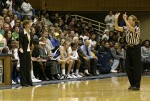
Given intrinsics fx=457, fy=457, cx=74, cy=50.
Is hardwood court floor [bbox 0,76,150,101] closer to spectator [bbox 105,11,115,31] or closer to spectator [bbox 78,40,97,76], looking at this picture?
spectator [bbox 78,40,97,76]

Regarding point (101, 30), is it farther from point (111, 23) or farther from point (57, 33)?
point (57, 33)

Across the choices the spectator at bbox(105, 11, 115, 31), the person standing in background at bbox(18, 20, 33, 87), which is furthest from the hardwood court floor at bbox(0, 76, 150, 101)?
the spectator at bbox(105, 11, 115, 31)

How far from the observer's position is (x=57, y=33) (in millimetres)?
16656

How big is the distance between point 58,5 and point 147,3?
4832 mm

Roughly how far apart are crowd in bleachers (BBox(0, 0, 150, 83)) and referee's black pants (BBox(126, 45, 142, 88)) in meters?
1.10

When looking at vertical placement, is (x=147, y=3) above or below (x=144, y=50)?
above

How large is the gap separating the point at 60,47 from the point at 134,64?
14.8ft

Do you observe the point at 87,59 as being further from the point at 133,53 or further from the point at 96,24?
the point at 96,24

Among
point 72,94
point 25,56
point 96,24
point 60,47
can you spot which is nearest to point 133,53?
point 72,94

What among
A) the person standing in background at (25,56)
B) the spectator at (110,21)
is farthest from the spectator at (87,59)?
the spectator at (110,21)

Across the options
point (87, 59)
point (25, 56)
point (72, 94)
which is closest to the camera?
point (72, 94)

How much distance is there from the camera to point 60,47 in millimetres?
15203

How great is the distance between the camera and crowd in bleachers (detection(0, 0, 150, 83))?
46.2 feet

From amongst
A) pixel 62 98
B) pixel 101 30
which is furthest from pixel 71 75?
pixel 101 30
